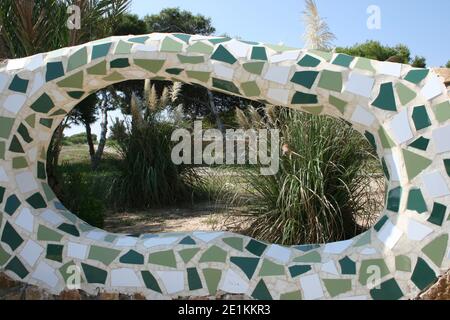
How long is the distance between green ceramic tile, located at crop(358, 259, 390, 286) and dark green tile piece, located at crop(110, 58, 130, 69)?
1634 mm

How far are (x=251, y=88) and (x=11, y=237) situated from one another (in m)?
1.62

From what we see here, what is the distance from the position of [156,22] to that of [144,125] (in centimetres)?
1559

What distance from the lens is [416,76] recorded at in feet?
7.99

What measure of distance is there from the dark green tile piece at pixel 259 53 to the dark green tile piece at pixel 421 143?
0.87 meters

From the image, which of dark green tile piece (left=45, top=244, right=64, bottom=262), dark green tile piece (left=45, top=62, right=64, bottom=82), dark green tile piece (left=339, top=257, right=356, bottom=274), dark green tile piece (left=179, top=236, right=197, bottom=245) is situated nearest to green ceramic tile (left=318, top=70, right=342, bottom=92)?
dark green tile piece (left=339, top=257, right=356, bottom=274)

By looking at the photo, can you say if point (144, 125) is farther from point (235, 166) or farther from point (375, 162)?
point (375, 162)

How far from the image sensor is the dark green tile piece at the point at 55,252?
2764 mm

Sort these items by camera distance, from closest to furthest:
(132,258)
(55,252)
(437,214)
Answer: (437,214) < (132,258) < (55,252)

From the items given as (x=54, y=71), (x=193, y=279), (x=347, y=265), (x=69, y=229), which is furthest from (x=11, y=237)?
(x=347, y=265)

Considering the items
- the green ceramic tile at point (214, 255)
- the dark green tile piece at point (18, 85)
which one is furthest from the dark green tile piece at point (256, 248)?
the dark green tile piece at point (18, 85)

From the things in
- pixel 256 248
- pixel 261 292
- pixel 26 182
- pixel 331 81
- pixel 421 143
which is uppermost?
pixel 331 81

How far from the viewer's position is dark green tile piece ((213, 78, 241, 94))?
2662 mm

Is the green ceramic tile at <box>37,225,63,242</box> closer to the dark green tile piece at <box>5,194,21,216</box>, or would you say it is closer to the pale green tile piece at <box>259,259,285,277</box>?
the dark green tile piece at <box>5,194,21,216</box>

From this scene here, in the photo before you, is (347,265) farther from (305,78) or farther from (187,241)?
(305,78)
